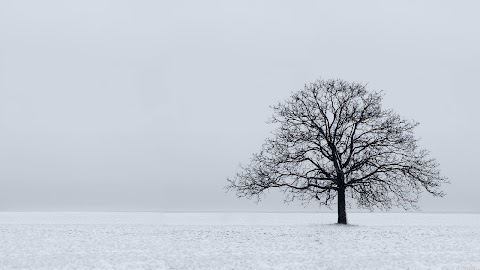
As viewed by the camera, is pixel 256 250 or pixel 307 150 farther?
pixel 307 150

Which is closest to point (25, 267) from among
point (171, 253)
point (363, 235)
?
point (171, 253)

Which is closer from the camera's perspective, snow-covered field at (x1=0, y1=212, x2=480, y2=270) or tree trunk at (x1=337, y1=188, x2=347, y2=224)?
snow-covered field at (x1=0, y1=212, x2=480, y2=270)

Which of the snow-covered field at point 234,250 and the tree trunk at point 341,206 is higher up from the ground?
the tree trunk at point 341,206

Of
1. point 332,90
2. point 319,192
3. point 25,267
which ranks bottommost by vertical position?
point 25,267

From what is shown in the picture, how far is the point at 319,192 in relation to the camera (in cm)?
4956

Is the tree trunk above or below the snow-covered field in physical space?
above

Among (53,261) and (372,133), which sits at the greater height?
(372,133)

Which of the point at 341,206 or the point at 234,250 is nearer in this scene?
the point at 234,250

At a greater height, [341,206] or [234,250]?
[341,206]

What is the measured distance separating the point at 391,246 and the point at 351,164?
63.1 feet

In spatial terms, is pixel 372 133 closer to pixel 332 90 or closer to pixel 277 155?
pixel 332 90

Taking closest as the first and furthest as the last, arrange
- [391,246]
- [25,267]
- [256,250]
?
1. [25,267]
2. [256,250]
3. [391,246]

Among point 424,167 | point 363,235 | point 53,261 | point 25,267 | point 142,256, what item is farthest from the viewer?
point 424,167

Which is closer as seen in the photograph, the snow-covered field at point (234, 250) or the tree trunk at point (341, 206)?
the snow-covered field at point (234, 250)
